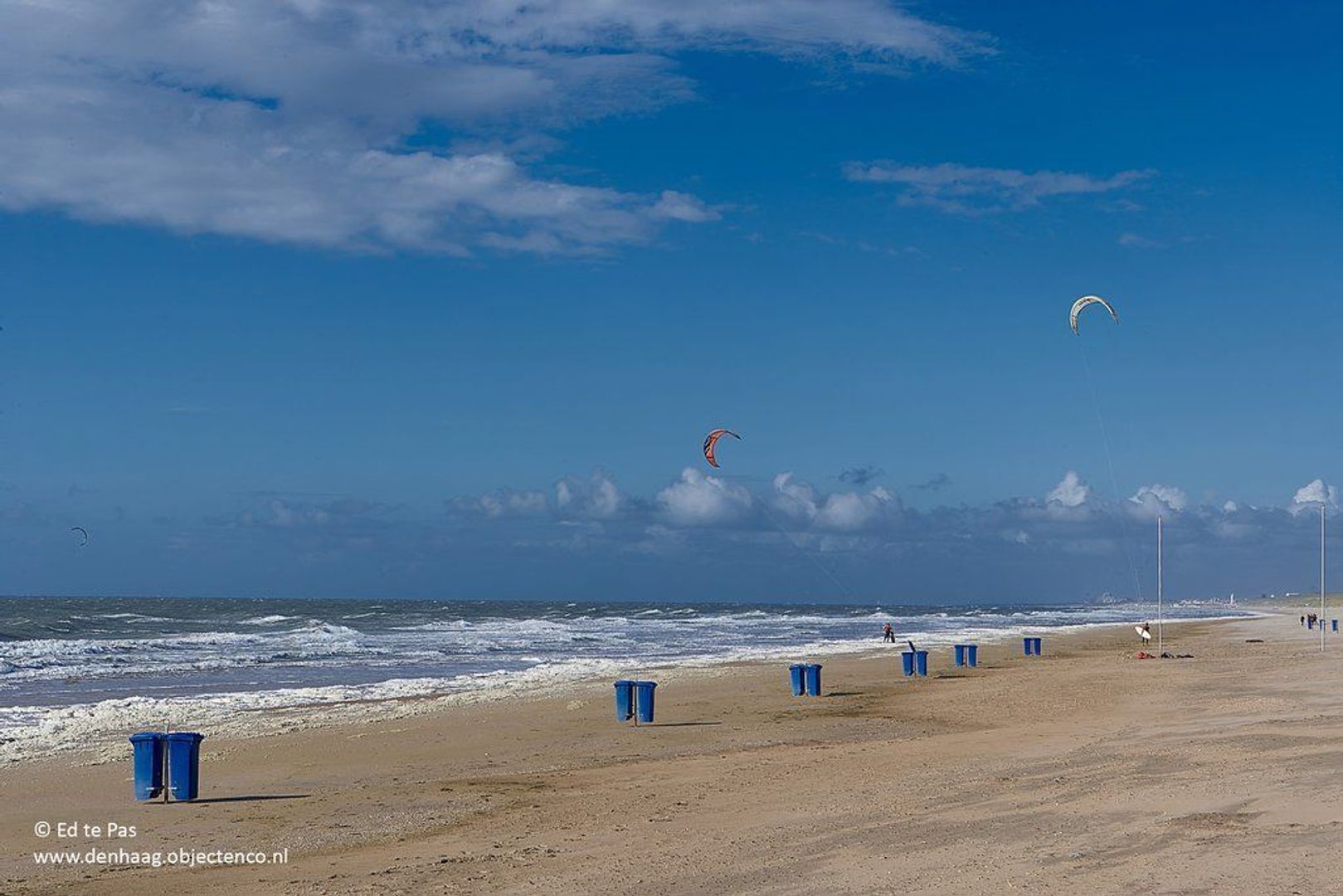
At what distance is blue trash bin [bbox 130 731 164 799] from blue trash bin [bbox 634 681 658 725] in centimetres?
772

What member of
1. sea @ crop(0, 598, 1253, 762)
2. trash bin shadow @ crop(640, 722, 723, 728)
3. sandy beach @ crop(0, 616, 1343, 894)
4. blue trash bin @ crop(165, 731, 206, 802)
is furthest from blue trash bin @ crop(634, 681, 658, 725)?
blue trash bin @ crop(165, 731, 206, 802)

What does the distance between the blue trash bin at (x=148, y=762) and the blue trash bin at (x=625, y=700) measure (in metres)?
7.61

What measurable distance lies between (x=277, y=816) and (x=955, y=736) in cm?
831

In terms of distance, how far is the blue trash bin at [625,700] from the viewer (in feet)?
59.9

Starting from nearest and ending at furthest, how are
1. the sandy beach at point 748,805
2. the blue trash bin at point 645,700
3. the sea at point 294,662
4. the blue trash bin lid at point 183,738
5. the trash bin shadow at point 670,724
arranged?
the sandy beach at point 748,805 → the blue trash bin lid at point 183,738 → the trash bin shadow at point 670,724 → the blue trash bin at point 645,700 → the sea at point 294,662

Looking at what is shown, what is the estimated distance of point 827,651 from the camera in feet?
130


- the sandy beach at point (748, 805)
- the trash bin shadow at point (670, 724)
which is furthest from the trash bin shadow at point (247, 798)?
the trash bin shadow at point (670, 724)

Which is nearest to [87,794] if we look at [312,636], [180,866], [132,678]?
[180,866]

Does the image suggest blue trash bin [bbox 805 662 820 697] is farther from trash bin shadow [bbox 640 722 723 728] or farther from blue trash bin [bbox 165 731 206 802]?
blue trash bin [bbox 165 731 206 802]

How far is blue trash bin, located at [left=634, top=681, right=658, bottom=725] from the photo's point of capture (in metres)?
18.2

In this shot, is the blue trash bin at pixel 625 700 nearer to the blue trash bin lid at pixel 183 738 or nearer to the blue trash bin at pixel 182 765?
the blue trash bin at pixel 182 765

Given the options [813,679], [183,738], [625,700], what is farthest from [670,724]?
[183,738]

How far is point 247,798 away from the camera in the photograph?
12156 mm

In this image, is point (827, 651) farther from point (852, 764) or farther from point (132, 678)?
point (852, 764)
